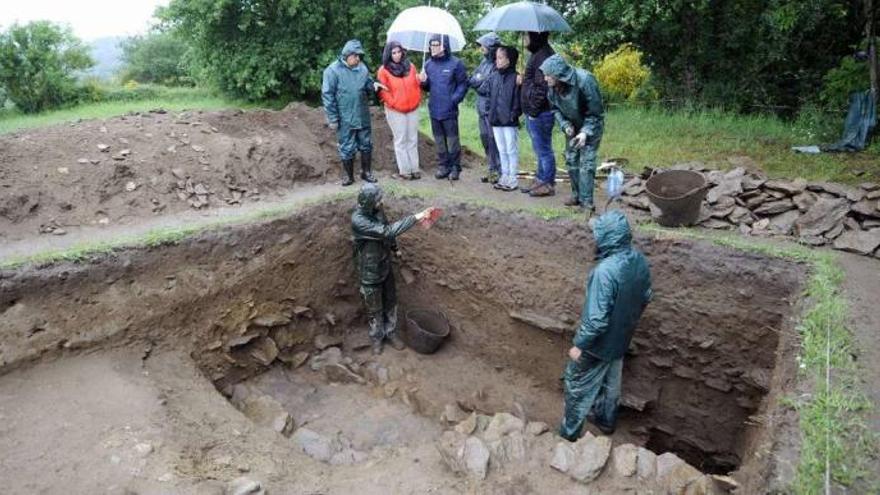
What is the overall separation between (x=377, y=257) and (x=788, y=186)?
17.0ft

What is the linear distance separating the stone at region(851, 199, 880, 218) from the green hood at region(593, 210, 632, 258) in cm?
348

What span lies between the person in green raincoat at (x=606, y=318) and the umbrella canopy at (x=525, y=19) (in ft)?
9.60

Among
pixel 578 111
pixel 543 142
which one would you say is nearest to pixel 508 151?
pixel 543 142


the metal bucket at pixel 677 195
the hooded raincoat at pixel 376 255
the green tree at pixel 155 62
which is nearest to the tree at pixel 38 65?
the green tree at pixel 155 62

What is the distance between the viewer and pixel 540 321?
736 cm

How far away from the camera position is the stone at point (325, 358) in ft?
25.7

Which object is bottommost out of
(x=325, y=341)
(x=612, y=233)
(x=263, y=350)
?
(x=325, y=341)

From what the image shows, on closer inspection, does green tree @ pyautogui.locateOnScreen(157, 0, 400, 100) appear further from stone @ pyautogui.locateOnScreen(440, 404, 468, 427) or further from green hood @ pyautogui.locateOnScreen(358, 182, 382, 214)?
stone @ pyautogui.locateOnScreen(440, 404, 468, 427)

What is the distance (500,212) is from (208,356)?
404 cm

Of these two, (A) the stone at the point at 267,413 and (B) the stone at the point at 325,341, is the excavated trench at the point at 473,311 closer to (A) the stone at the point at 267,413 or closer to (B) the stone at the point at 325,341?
(B) the stone at the point at 325,341

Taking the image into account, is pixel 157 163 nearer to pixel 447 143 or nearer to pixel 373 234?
pixel 373 234

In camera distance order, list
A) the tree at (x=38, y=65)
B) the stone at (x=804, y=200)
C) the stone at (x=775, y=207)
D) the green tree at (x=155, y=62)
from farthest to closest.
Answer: the green tree at (x=155, y=62)
the tree at (x=38, y=65)
the stone at (x=775, y=207)
the stone at (x=804, y=200)

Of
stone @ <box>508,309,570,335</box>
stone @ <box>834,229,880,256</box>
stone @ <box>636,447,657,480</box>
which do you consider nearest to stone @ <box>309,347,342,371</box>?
stone @ <box>508,309,570,335</box>

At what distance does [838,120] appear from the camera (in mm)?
10836
